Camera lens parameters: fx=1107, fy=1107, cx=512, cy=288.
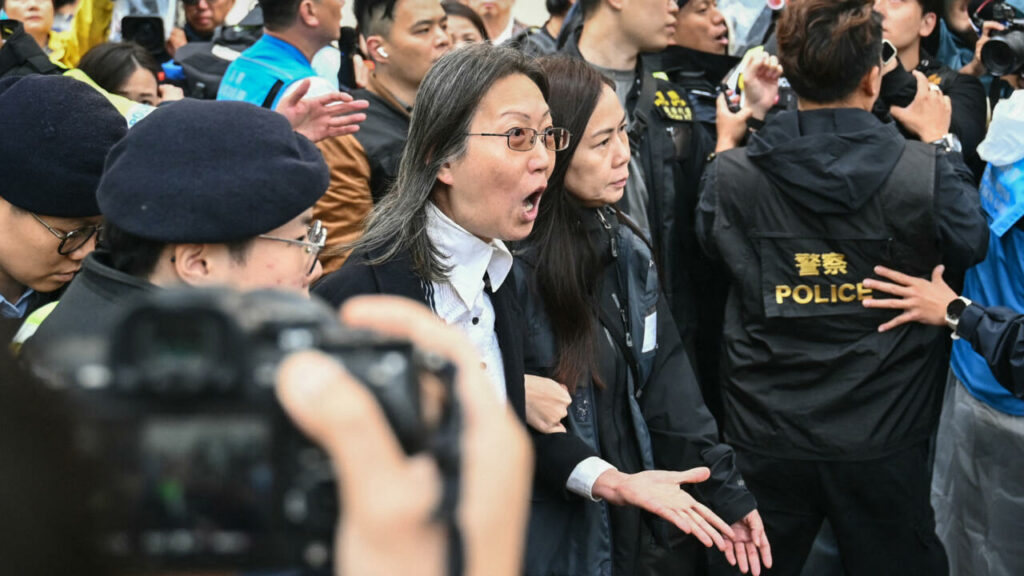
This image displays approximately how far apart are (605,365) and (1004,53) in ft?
6.23

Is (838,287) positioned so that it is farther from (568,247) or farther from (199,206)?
(199,206)

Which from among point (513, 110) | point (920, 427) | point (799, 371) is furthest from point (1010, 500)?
point (513, 110)

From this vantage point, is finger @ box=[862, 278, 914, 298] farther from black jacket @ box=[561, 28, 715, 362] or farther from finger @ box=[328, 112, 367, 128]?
finger @ box=[328, 112, 367, 128]

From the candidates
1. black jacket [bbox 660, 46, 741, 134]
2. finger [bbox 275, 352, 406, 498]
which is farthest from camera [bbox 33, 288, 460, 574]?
black jacket [bbox 660, 46, 741, 134]

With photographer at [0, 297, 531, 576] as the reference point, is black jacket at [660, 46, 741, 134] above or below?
below

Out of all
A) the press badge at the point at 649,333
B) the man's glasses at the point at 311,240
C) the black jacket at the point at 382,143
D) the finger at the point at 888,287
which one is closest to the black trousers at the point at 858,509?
the finger at the point at 888,287

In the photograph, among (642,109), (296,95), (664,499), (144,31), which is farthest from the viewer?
(144,31)

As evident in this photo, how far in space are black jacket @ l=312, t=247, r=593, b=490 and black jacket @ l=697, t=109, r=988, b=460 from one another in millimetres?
1171

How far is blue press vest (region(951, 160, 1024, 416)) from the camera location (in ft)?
11.0

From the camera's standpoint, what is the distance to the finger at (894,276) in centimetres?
329

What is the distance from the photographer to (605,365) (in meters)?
2.65

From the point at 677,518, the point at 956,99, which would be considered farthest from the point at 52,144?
the point at 956,99

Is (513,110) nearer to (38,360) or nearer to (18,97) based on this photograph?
(18,97)

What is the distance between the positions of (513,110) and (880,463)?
1.77m
